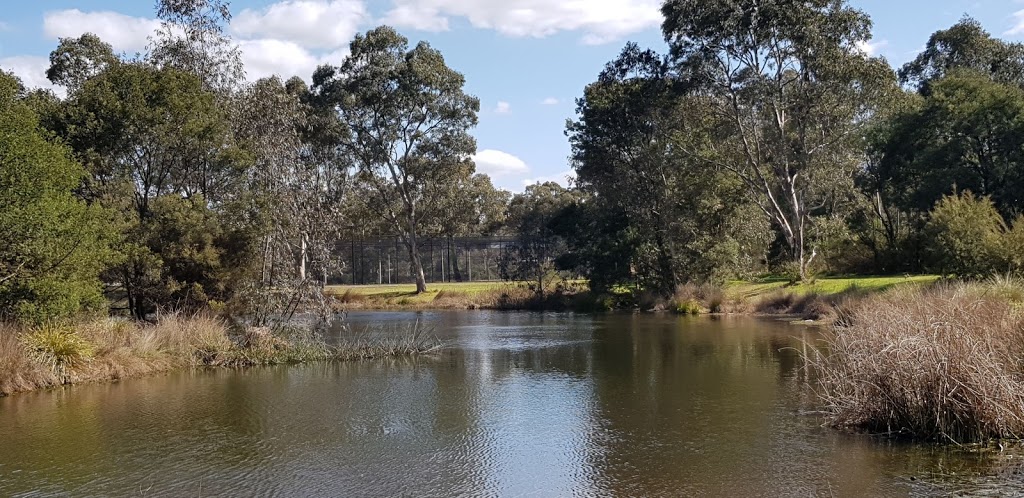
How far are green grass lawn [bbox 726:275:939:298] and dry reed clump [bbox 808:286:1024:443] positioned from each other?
58.0 feet

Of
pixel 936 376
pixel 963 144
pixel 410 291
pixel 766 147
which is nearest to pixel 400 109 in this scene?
pixel 410 291

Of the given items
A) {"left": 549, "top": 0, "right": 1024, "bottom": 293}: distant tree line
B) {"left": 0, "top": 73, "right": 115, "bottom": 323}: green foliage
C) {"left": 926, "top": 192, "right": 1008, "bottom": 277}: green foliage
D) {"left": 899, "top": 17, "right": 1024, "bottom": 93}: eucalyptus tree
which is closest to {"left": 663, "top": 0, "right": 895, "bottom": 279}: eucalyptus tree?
{"left": 549, "top": 0, "right": 1024, "bottom": 293}: distant tree line

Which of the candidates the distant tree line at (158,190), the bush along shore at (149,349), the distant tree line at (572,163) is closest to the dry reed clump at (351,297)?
the distant tree line at (572,163)

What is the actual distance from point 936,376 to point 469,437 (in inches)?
257

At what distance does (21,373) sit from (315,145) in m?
33.0

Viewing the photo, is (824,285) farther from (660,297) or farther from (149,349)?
(149,349)

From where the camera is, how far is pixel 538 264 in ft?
152

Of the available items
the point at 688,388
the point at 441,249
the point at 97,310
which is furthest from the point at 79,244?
the point at 441,249

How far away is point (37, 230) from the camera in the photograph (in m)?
15.8

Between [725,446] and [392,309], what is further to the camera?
[392,309]

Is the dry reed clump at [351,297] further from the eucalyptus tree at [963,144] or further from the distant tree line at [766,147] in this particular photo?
the eucalyptus tree at [963,144]

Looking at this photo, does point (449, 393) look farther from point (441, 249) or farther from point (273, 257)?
point (441, 249)

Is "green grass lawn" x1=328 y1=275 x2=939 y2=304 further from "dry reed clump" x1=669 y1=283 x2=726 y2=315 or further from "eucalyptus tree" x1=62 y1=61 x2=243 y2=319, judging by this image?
"eucalyptus tree" x1=62 y1=61 x2=243 y2=319

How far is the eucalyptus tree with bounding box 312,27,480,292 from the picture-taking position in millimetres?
46094
